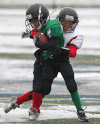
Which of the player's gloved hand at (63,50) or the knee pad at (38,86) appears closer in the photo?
the player's gloved hand at (63,50)

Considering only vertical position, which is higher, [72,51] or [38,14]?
[38,14]

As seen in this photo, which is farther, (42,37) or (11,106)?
(11,106)

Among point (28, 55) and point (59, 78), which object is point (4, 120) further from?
point (28, 55)

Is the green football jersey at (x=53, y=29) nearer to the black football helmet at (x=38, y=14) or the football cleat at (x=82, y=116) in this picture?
the black football helmet at (x=38, y=14)

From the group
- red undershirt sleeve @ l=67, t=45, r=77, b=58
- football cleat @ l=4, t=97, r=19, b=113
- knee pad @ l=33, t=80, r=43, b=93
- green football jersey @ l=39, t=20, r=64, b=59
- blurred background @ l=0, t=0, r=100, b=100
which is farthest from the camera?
blurred background @ l=0, t=0, r=100, b=100

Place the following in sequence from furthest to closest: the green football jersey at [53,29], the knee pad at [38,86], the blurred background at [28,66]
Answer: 1. the blurred background at [28,66]
2. the knee pad at [38,86]
3. the green football jersey at [53,29]

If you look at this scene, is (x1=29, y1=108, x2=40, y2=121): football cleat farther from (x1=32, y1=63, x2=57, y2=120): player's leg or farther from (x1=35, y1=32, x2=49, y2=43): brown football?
(x1=35, y1=32, x2=49, y2=43): brown football

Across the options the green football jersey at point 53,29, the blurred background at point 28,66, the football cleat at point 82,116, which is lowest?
the blurred background at point 28,66

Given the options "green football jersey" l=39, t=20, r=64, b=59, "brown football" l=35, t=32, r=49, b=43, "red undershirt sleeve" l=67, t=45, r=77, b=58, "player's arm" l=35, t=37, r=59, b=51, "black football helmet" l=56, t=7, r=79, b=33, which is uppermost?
"black football helmet" l=56, t=7, r=79, b=33

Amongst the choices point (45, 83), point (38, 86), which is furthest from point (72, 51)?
point (38, 86)

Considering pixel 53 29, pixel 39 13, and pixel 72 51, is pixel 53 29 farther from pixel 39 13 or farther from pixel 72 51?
pixel 72 51

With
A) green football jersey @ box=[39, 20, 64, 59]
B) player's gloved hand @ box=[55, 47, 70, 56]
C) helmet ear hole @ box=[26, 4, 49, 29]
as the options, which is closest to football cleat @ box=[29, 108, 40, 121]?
player's gloved hand @ box=[55, 47, 70, 56]

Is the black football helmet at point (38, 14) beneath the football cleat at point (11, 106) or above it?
above

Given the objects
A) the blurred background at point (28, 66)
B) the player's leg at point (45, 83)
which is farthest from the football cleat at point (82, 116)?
the blurred background at point (28, 66)
